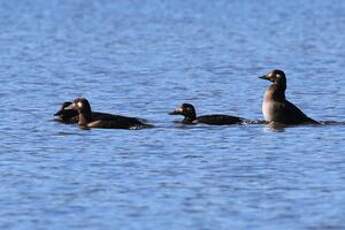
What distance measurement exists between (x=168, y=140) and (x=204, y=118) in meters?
1.69

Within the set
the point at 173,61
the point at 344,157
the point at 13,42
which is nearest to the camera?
the point at 344,157

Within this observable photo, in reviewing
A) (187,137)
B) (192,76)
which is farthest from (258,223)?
(192,76)

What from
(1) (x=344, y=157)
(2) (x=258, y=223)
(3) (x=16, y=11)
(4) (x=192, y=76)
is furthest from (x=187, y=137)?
(3) (x=16, y=11)

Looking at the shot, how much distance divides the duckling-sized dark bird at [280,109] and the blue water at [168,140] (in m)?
0.42

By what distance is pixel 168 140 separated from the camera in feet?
63.2

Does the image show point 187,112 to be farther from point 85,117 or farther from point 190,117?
point 85,117

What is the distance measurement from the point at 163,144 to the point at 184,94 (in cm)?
734

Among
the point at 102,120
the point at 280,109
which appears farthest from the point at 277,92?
the point at 102,120

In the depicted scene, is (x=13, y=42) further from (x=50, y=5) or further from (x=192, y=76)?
(x=50, y=5)

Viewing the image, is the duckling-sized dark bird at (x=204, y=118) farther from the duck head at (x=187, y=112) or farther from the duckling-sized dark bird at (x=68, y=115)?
the duckling-sized dark bird at (x=68, y=115)

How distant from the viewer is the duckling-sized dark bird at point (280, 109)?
21.0 meters

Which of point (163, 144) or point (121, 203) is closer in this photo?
point (121, 203)

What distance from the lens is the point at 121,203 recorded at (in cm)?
1447

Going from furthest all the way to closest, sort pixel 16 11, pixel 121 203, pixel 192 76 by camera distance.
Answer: pixel 16 11, pixel 192 76, pixel 121 203
